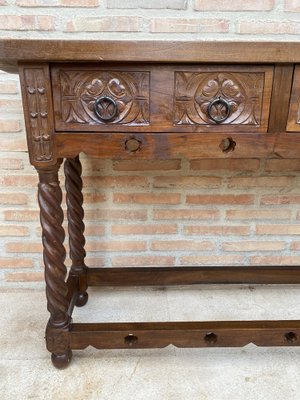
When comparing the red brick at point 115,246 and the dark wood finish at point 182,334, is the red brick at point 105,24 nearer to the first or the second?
the red brick at point 115,246

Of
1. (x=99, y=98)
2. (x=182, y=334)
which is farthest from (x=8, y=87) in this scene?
(x=182, y=334)

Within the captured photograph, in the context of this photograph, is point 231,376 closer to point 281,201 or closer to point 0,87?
point 281,201

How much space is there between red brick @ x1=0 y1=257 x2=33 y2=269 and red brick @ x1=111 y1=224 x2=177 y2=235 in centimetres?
40

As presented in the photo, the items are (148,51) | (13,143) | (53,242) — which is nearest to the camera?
(148,51)

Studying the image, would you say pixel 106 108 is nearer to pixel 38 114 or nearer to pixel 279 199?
pixel 38 114

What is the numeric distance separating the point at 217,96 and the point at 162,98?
14 centimetres

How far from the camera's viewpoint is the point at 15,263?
1509 mm

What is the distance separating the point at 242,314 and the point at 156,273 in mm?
373

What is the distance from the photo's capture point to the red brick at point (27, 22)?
1228mm

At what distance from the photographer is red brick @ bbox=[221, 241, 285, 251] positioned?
5.05 ft

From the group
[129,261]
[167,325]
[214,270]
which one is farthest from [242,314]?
[129,261]

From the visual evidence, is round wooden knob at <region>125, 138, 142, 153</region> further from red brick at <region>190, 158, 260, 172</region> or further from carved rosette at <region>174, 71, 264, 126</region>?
red brick at <region>190, 158, 260, 172</region>

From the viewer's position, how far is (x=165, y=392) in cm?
101

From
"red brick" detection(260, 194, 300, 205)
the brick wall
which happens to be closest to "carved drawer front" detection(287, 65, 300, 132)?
the brick wall
